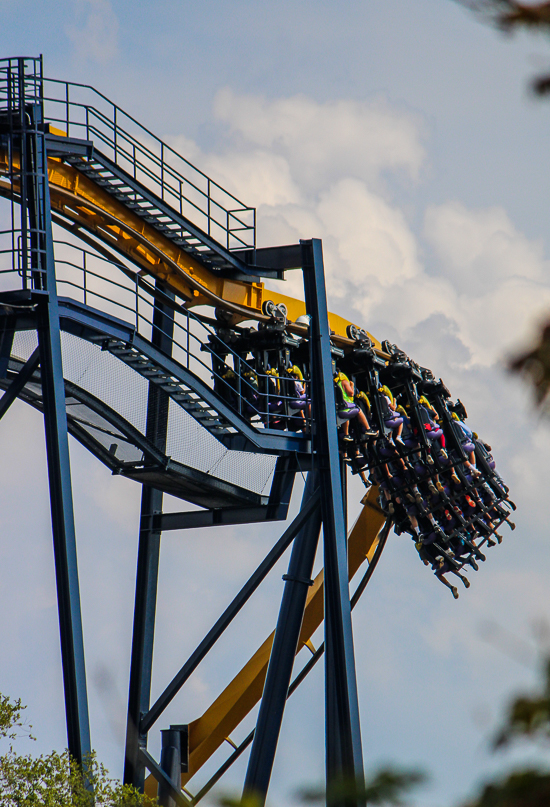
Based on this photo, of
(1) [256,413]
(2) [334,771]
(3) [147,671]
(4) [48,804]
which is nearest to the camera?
(4) [48,804]

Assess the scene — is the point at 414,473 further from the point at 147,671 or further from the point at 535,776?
the point at 535,776

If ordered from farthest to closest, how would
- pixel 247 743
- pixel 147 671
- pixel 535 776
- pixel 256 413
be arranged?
pixel 247 743 < pixel 147 671 < pixel 256 413 < pixel 535 776

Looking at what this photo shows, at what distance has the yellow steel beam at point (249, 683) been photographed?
18.1 meters

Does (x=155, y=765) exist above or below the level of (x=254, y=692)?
below

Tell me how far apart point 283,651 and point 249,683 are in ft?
11.0

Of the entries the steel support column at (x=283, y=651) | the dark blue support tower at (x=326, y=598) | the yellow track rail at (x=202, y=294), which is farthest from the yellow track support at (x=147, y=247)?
the steel support column at (x=283, y=651)

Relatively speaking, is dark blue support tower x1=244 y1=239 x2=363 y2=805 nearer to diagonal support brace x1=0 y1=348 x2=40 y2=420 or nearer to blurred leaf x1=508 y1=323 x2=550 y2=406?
diagonal support brace x1=0 y1=348 x2=40 y2=420

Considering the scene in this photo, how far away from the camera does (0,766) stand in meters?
11.6

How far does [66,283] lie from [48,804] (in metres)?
5.05

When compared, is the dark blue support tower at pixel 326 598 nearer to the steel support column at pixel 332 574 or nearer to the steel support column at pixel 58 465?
the steel support column at pixel 332 574

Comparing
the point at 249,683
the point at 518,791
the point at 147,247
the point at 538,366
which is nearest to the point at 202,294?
the point at 147,247

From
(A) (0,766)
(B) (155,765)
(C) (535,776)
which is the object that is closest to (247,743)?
(B) (155,765)

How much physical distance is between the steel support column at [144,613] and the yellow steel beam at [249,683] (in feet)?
5.07

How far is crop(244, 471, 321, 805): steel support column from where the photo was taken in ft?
47.2
